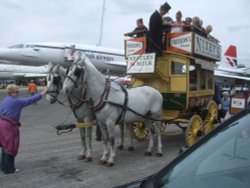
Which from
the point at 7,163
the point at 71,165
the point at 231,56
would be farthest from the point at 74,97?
the point at 231,56

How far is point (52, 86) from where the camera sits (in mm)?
7137

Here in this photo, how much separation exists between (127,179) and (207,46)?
5.09 m

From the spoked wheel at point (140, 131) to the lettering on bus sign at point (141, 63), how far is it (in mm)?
Answer: 1505

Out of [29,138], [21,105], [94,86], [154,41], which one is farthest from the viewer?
[29,138]

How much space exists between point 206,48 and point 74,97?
4.29 m

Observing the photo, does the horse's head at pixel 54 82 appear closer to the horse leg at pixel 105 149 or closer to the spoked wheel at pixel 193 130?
the horse leg at pixel 105 149

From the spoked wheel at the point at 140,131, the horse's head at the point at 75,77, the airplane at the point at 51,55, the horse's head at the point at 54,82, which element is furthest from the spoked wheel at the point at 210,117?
the airplane at the point at 51,55

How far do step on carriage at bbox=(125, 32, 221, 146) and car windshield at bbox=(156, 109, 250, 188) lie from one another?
5453 millimetres

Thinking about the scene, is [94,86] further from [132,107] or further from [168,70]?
[168,70]

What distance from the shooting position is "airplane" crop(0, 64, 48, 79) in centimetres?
6688

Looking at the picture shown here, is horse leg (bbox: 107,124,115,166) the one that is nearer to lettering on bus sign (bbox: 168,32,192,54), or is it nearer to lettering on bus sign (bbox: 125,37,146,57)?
lettering on bus sign (bbox: 125,37,146,57)

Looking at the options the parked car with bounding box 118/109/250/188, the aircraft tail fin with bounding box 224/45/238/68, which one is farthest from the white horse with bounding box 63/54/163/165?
the aircraft tail fin with bounding box 224/45/238/68

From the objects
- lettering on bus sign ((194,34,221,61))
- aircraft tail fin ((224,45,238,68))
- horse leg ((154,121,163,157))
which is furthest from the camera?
aircraft tail fin ((224,45,238,68))

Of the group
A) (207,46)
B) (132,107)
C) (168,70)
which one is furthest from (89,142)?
(207,46)
